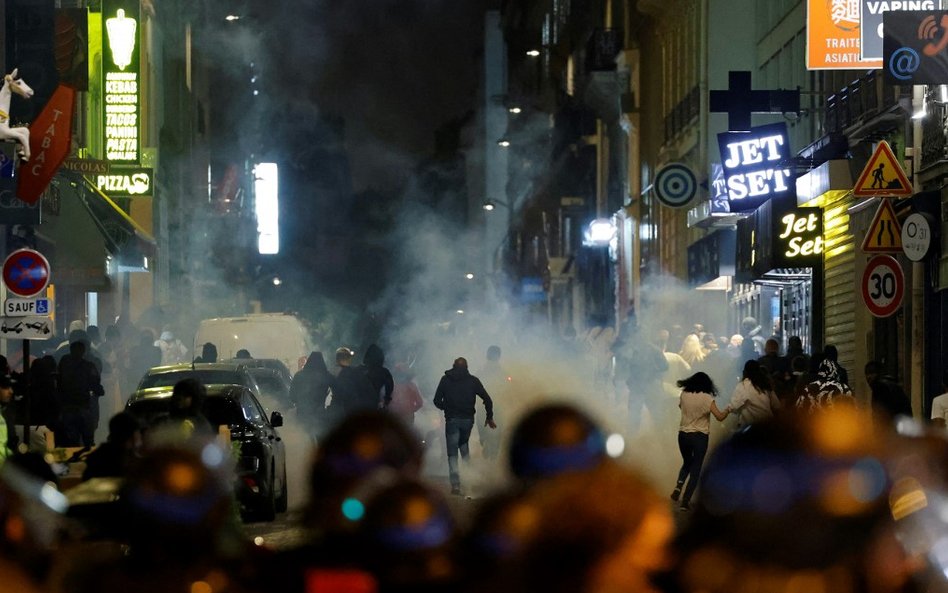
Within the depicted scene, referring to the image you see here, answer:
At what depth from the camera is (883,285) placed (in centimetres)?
1656

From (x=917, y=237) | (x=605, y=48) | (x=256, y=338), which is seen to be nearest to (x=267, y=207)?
(x=605, y=48)

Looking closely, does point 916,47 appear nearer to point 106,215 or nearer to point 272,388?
point 272,388

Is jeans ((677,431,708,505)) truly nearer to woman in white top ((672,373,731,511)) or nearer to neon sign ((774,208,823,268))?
woman in white top ((672,373,731,511))

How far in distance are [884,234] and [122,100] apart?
1719 centimetres

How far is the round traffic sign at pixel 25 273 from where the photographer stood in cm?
1770

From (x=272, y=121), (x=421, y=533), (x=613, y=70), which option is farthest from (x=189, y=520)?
(x=272, y=121)

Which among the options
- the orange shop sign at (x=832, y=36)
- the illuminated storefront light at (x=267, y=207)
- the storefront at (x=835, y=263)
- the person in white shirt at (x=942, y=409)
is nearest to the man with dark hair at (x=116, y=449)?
the person in white shirt at (x=942, y=409)

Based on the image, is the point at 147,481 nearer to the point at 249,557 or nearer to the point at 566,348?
the point at 249,557

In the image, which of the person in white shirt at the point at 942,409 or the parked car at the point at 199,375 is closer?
the person in white shirt at the point at 942,409

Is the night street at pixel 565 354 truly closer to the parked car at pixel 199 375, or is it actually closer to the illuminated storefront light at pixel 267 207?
the parked car at pixel 199 375

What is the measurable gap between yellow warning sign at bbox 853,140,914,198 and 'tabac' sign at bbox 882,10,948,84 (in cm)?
84

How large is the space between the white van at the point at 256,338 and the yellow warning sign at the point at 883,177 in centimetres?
1205

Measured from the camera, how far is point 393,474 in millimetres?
3348

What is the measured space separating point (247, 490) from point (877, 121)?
10280mm
